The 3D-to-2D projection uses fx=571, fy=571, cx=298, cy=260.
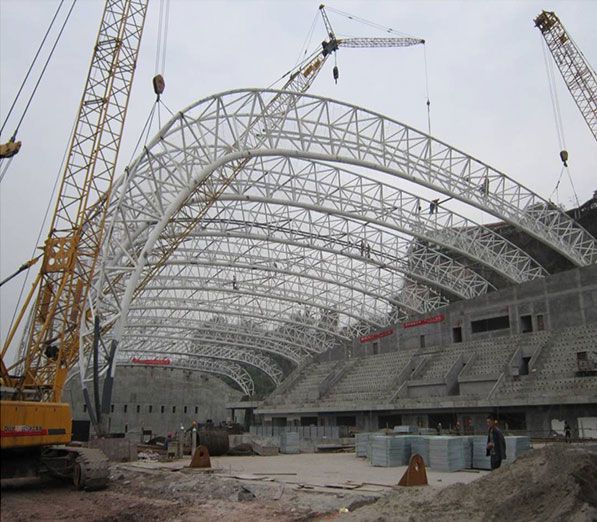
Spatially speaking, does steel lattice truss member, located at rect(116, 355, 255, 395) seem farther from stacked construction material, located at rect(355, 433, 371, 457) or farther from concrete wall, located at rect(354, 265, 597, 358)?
stacked construction material, located at rect(355, 433, 371, 457)

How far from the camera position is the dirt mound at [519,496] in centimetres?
820

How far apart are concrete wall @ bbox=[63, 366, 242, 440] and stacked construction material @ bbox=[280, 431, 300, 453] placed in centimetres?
4551

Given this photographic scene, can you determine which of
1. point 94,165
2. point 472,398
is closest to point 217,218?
point 94,165

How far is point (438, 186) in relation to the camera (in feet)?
109

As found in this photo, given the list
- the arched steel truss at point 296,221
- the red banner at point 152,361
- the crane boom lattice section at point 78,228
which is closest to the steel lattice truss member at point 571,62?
the arched steel truss at point 296,221

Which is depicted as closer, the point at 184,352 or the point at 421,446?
the point at 421,446

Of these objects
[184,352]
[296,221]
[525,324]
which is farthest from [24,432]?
[184,352]

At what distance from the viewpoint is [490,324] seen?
1773 inches

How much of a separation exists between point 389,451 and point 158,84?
67.6 feet

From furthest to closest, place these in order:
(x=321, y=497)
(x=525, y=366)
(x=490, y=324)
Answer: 1. (x=490, y=324)
2. (x=525, y=366)
3. (x=321, y=497)

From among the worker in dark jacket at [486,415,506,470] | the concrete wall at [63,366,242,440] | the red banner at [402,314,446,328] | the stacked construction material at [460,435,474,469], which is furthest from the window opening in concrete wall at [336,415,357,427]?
the worker in dark jacket at [486,415,506,470]

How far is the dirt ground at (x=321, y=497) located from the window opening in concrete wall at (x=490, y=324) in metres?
28.2

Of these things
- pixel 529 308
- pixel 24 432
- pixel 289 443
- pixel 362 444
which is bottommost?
pixel 289 443

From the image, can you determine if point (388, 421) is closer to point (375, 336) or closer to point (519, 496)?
point (375, 336)
